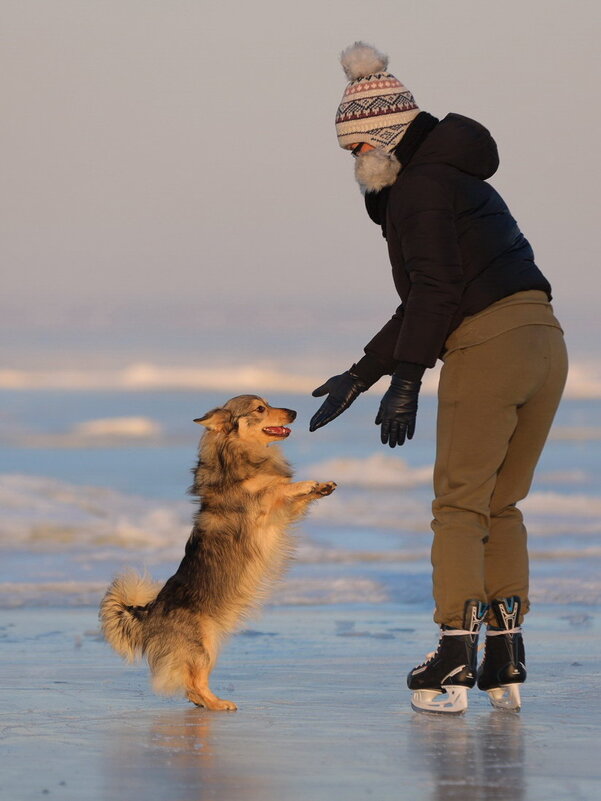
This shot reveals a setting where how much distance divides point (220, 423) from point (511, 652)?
5.91 feet

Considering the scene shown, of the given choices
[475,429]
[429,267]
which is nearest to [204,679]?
[475,429]

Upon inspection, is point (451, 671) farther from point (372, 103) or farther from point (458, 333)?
point (372, 103)

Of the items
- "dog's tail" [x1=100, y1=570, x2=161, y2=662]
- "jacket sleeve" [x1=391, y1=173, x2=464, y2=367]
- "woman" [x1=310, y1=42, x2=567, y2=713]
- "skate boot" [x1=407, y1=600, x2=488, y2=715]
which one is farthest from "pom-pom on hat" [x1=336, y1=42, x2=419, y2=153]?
"dog's tail" [x1=100, y1=570, x2=161, y2=662]

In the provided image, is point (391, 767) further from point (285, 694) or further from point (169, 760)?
point (285, 694)

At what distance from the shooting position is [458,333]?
4.18 metres

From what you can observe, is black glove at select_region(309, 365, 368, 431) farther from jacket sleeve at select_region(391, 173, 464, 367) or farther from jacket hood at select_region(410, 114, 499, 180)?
jacket hood at select_region(410, 114, 499, 180)

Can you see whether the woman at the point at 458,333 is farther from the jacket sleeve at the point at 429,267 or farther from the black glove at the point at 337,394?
the black glove at the point at 337,394

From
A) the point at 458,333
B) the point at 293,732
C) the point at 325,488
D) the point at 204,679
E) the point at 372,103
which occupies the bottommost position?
the point at 293,732

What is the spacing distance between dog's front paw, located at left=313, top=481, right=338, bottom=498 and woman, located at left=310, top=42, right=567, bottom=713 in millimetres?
1113

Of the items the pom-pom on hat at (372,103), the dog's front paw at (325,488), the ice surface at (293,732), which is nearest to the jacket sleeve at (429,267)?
the pom-pom on hat at (372,103)

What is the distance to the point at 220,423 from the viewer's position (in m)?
5.57

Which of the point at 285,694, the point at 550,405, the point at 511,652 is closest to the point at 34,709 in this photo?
the point at 285,694

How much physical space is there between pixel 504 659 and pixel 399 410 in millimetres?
921

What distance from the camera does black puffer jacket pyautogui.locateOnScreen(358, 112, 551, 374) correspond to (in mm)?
4047
